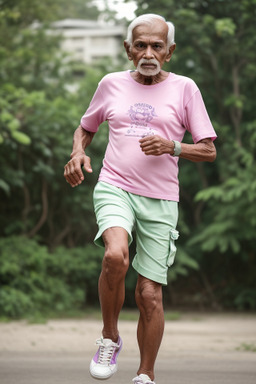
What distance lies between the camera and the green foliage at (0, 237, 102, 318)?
13117 millimetres

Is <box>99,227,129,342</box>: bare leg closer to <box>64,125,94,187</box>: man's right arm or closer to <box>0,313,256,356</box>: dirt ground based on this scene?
<box>64,125,94,187</box>: man's right arm

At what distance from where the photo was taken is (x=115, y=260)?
4.22m

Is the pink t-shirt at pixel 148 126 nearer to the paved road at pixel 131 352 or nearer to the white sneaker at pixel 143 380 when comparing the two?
the white sneaker at pixel 143 380

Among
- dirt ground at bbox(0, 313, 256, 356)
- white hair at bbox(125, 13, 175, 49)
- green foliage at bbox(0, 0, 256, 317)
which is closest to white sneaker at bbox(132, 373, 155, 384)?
white hair at bbox(125, 13, 175, 49)

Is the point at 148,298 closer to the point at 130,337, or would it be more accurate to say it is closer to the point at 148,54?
the point at 148,54

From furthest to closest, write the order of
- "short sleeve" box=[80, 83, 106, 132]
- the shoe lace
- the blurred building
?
the blurred building
"short sleeve" box=[80, 83, 106, 132]
the shoe lace

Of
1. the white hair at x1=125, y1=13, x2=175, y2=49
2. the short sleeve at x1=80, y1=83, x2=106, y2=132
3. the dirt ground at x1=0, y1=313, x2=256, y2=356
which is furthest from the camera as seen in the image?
the dirt ground at x1=0, y1=313, x2=256, y2=356

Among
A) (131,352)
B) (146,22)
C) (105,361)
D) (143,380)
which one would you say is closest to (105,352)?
(105,361)

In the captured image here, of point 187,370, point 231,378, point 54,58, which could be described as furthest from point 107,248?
point 54,58

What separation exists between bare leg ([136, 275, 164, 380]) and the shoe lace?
0.19m

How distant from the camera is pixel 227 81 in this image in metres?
16.6

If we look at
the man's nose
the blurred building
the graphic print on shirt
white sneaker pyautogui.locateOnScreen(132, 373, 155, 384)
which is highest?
the blurred building

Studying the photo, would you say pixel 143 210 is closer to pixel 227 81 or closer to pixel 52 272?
pixel 52 272

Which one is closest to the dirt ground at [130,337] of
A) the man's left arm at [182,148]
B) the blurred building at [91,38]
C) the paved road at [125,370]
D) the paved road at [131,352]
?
the paved road at [131,352]
